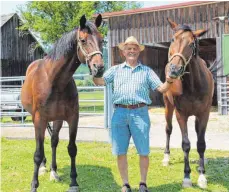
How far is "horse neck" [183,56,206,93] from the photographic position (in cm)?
439

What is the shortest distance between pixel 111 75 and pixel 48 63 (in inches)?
36.2

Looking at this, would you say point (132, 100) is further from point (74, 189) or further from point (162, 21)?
point (162, 21)

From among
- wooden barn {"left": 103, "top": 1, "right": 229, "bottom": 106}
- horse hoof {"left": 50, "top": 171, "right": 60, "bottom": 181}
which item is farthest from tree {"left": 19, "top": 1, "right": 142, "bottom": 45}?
horse hoof {"left": 50, "top": 171, "right": 60, "bottom": 181}

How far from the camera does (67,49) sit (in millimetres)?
4070

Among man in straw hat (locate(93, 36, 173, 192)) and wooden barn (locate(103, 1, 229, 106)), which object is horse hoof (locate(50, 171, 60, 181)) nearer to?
man in straw hat (locate(93, 36, 173, 192))

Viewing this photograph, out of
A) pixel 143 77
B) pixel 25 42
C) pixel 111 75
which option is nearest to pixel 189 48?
pixel 143 77

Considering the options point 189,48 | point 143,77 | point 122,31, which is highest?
point 122,31

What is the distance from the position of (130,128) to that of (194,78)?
3.96ft

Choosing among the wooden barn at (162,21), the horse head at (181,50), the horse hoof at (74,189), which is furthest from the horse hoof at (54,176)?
the wooden barn at (162,21)

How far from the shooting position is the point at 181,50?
3.87m

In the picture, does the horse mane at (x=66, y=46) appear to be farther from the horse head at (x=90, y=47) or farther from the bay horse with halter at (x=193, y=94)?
the bay horse with halter at (x=193, y=94)

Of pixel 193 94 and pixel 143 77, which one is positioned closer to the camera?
pixel 143 77

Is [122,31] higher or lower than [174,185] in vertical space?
higher

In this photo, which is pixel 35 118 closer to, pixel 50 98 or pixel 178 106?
pixel 50 98
